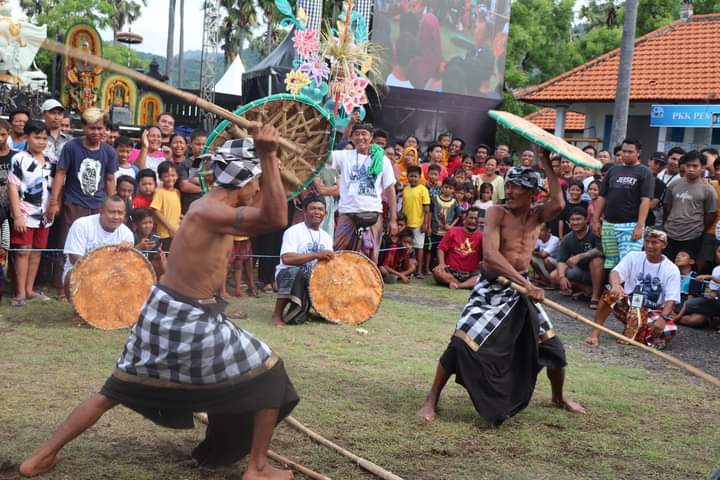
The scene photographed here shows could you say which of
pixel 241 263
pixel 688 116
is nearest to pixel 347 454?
pixel 241 263

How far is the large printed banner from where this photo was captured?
17375 mm

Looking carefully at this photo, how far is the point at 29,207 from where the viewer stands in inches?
328

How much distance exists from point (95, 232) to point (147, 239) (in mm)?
889

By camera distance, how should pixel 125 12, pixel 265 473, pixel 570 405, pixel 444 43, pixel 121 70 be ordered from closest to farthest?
A: pixel 121 70
pixel 265 473
pixel 570 405
pixel 444 43
pixel 125 12

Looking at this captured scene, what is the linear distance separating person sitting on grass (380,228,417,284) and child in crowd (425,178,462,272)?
1.39 feet

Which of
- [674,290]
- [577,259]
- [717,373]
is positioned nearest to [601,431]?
[717,373]

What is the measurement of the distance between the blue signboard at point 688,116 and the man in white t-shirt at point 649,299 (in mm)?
6090

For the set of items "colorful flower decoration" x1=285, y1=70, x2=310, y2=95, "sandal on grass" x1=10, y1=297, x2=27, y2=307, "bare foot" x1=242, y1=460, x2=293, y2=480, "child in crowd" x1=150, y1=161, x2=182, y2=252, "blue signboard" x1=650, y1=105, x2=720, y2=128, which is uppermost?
"blue signboard" x1=650, y1=105, x2=720, y2=128

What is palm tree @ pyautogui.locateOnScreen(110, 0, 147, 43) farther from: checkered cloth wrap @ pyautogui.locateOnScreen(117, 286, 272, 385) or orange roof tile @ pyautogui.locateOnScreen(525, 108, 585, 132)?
checkered cloth wrap @ pyautogui.locateOnScreen(117, 286, 272, 385)

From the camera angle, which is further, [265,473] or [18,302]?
[18,302]

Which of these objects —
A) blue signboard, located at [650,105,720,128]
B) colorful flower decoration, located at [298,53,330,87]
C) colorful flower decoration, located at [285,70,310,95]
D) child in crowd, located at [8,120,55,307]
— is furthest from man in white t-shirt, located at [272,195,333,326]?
blue signboard, located at [650,105,720,128]

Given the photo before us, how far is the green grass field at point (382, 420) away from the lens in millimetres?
4543

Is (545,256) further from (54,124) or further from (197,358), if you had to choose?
(197,358)

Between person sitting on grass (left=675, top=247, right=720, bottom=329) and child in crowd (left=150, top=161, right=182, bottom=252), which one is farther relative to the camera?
person sitting on grass (left=675, top=247, right=720, bottom=329)
